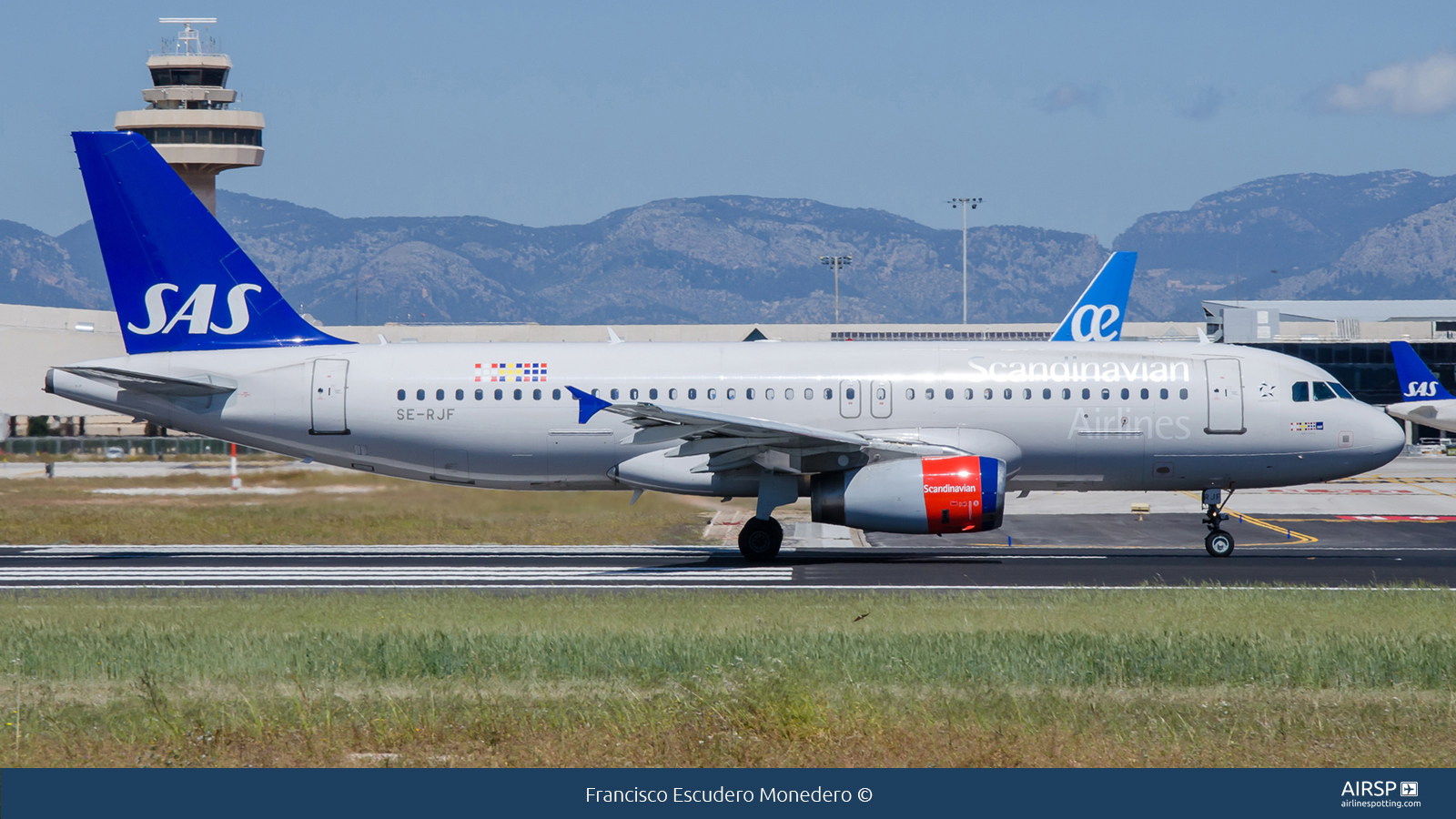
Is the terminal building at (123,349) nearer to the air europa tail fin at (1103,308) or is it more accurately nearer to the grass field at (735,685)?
the air europa tail fin at (1103,308)

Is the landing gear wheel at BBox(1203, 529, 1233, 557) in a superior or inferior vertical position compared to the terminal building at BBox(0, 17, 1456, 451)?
inferior

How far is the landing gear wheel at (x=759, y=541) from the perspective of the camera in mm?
25625

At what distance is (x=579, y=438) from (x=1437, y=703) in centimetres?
1736

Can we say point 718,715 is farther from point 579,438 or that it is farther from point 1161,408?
point 1161,408

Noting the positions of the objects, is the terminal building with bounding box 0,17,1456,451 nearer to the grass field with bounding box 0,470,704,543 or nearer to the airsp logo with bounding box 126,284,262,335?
the grass field with bounding box 0,470,704,543

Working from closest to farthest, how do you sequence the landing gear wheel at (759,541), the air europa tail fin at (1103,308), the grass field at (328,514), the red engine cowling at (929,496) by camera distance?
the red engine cowling at (929,496)
the landing gear wheel at (759,541)
the grass field at (328,514)
the air europa tail fin at (1103,308)

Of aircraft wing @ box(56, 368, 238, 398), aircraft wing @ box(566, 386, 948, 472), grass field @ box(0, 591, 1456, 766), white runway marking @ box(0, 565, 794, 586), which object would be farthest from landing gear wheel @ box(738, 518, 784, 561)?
aircraft wing @ box(56, 368, 238, 398)

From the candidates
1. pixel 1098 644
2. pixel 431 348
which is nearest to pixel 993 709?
pixel 1098 644

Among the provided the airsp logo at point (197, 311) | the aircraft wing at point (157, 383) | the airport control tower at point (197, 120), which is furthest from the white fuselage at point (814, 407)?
the airport control tower at point (197, 120)

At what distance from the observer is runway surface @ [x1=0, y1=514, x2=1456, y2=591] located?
22.4 m

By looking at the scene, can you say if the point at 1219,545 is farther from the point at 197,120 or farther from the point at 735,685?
the point at 197,120

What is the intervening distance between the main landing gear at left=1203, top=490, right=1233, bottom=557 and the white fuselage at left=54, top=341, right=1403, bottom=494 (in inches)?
14.2

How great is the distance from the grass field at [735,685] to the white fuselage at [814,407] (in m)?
8.55

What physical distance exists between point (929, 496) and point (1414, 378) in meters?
38.6
